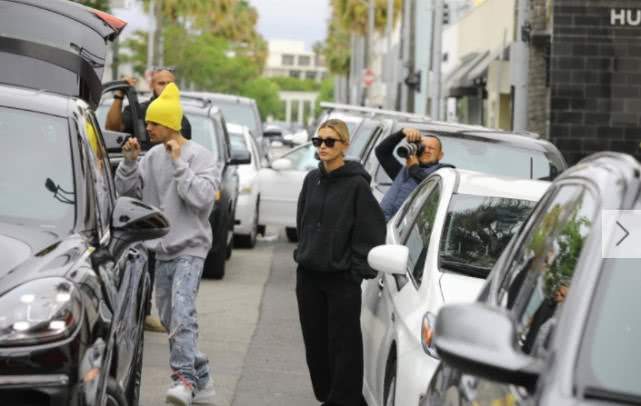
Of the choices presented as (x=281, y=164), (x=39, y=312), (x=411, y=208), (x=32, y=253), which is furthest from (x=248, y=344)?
(x=281, y=164)

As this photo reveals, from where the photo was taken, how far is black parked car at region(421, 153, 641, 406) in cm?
361

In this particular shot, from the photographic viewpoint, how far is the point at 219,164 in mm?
16422

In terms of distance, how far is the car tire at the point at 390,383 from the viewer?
7.44m

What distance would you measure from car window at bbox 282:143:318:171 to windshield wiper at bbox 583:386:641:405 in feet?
54.1

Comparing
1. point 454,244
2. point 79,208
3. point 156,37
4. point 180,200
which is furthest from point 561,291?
point 156,37

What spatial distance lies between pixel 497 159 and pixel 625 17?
12.4m

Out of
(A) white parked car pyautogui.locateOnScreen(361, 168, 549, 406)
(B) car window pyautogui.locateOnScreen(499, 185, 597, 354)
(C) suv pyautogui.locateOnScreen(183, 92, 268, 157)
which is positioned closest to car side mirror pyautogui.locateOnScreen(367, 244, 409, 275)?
(A) white parked car pyautogui.locateOnScreen(361, 168, 549, 406)

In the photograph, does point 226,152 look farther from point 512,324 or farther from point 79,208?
point 512,324

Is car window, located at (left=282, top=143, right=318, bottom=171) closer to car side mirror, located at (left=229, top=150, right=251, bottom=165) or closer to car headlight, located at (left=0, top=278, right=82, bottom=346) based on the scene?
car side mirror, located at (left=229, top=150, right=251, bottom=165)

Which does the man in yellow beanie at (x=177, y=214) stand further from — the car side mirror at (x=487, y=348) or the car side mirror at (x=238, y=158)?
the car side mirror at (x=238, y=158)

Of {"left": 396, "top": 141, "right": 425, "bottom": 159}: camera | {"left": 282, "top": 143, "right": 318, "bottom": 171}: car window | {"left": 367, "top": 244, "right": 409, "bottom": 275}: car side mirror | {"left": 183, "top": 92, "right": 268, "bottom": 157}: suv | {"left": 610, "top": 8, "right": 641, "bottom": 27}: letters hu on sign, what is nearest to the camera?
{"left": 367, "top": 244, "right": 409, "bottom": 275}: car side mirror

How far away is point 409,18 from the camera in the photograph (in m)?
44.5

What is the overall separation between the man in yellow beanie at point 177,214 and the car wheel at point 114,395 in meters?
2.12

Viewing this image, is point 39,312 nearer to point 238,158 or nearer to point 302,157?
point 238,158
